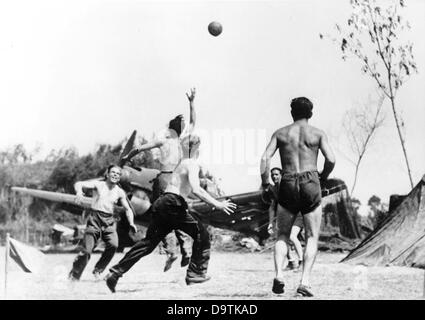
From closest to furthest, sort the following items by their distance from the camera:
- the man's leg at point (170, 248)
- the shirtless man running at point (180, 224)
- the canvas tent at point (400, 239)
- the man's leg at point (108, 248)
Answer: the shirtless man running at point (180, 224) < the man's leg at point (108, 248) < the man's leg at point (170, 248) < the canvas tent at point (400, 239)

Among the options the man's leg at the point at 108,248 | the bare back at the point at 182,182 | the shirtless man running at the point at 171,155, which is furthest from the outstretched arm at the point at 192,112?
the man's leg at the point at 108,248

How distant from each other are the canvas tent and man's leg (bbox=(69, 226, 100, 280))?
2952 mm

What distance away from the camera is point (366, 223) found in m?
11.0

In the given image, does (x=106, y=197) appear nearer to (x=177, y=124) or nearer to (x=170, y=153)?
(x=170, y=153)

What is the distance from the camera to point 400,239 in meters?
10.8

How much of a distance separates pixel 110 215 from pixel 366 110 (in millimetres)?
3222

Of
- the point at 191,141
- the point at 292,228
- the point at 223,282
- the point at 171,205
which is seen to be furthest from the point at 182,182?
the point at 292,228

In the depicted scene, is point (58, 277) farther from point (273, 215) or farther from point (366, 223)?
point (366, 223)

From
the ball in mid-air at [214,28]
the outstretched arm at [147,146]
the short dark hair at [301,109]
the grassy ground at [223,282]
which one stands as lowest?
the grassy ground at [223,282]

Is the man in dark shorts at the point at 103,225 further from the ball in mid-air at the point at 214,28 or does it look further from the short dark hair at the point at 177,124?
the ball in mid-air at the point at 214,28

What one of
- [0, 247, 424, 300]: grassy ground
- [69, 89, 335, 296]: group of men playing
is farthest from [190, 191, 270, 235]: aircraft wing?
[0, 247, 424, 300]: grassy ground

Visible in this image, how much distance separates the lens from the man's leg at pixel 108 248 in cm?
1026

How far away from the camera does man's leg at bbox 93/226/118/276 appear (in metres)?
10.3

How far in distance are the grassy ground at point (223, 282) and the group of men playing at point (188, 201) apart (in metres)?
0.16
